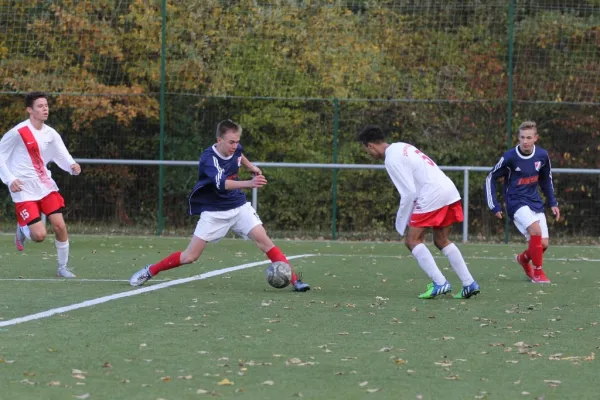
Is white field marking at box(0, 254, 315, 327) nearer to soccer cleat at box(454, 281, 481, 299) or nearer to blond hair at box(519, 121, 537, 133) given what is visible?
soccer cleat at box(454, 281, 481, 299)

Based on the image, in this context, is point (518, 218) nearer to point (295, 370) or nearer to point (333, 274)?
point (333, 274)

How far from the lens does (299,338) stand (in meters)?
7.74

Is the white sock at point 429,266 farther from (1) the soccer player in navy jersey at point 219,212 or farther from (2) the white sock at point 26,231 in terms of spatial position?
(2) the white sock at point 26,231

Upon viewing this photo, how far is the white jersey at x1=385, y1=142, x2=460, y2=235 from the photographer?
10.0 meters

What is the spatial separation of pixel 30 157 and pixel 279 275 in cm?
309

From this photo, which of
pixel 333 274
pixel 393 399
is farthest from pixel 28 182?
pixel 393 399

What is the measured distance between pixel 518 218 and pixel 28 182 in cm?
489

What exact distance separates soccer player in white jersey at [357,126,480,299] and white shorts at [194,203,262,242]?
4.23 ft

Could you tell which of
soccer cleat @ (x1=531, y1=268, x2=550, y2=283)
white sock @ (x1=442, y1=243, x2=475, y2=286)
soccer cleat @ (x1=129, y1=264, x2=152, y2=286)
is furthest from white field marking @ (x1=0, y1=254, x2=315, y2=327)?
soccer cleat @ (x1=531, y1=268, x2=550, y2=283)

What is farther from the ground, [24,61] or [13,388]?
[24,61]

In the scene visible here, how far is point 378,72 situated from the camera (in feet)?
65.2

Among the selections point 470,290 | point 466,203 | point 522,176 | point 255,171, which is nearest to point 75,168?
point 255,171

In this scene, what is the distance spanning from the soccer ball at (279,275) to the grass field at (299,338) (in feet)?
0.58

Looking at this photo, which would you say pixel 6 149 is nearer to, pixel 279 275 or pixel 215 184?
pixel 215 184
